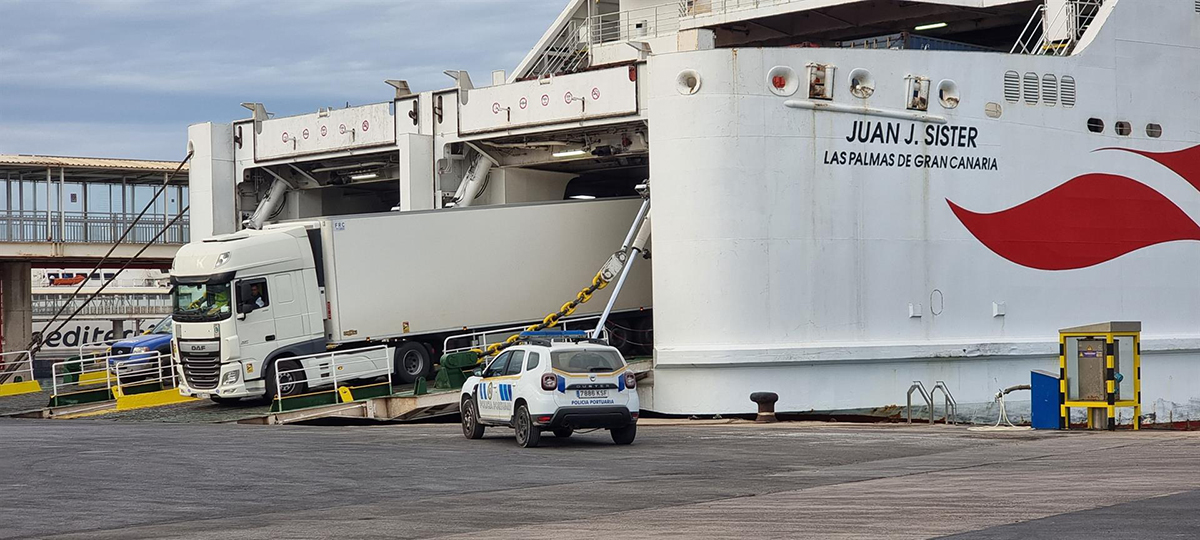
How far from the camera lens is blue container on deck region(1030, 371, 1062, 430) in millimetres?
20188

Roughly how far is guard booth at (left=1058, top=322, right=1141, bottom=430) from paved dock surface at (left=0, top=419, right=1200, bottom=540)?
0.93m

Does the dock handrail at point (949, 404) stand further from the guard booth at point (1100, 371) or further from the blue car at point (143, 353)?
the blue car at point (143, 353)

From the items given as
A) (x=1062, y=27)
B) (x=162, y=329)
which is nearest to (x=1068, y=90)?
(x=1062, y=27)

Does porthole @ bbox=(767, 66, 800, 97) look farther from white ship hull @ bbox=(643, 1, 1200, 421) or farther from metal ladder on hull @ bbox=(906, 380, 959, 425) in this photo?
metal ladder on hull @ bbox=(906, 380, 959, 425)

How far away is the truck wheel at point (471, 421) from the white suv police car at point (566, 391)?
783mm

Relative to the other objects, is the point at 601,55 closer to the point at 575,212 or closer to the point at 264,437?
the point at 575,212

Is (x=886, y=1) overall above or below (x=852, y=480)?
above

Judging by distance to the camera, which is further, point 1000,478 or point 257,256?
point 257,256

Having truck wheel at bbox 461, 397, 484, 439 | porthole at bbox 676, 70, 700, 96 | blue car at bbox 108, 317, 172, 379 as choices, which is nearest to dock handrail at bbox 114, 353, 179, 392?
blue car at bbox 108, 317, 172, 379

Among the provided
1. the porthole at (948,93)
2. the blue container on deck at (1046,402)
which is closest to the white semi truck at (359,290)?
the porthole at (948,93)

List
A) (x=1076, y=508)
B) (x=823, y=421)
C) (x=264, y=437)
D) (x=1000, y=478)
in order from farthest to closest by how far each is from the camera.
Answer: (x=823, y=421) < (x=264, y=437) < (x=1000, y=478) < (x=1076, y=508)

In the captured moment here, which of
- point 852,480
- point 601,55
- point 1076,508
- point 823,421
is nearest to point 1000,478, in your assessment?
point 852,480

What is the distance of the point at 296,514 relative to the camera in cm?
1155

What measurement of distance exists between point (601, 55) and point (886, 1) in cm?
671
